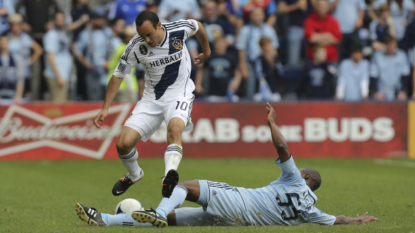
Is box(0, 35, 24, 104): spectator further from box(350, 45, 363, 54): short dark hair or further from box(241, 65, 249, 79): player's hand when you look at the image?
box(350, 45, 363, 54): short dark hair

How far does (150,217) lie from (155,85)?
257cm

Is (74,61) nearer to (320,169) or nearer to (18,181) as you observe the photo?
(18,181)

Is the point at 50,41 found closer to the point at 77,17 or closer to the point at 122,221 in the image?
the point at 77,17

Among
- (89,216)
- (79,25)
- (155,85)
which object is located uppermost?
(79,25)

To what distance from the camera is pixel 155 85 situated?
880cm

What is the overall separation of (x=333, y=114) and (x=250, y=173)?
435 centimetres

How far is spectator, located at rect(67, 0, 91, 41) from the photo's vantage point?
17328 millimetres

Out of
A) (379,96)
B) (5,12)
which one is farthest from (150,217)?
(379,96)

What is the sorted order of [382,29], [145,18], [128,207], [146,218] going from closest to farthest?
[146,218]
[128,207]
[145,18]
[382,29]

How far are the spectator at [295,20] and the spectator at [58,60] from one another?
618 centimetres

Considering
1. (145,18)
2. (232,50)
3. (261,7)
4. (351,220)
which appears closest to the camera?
(351,220)

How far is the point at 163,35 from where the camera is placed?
8586 mm

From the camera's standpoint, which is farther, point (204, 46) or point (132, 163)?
point (204, 46)

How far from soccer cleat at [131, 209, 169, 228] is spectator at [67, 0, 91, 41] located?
11351 millimetres
